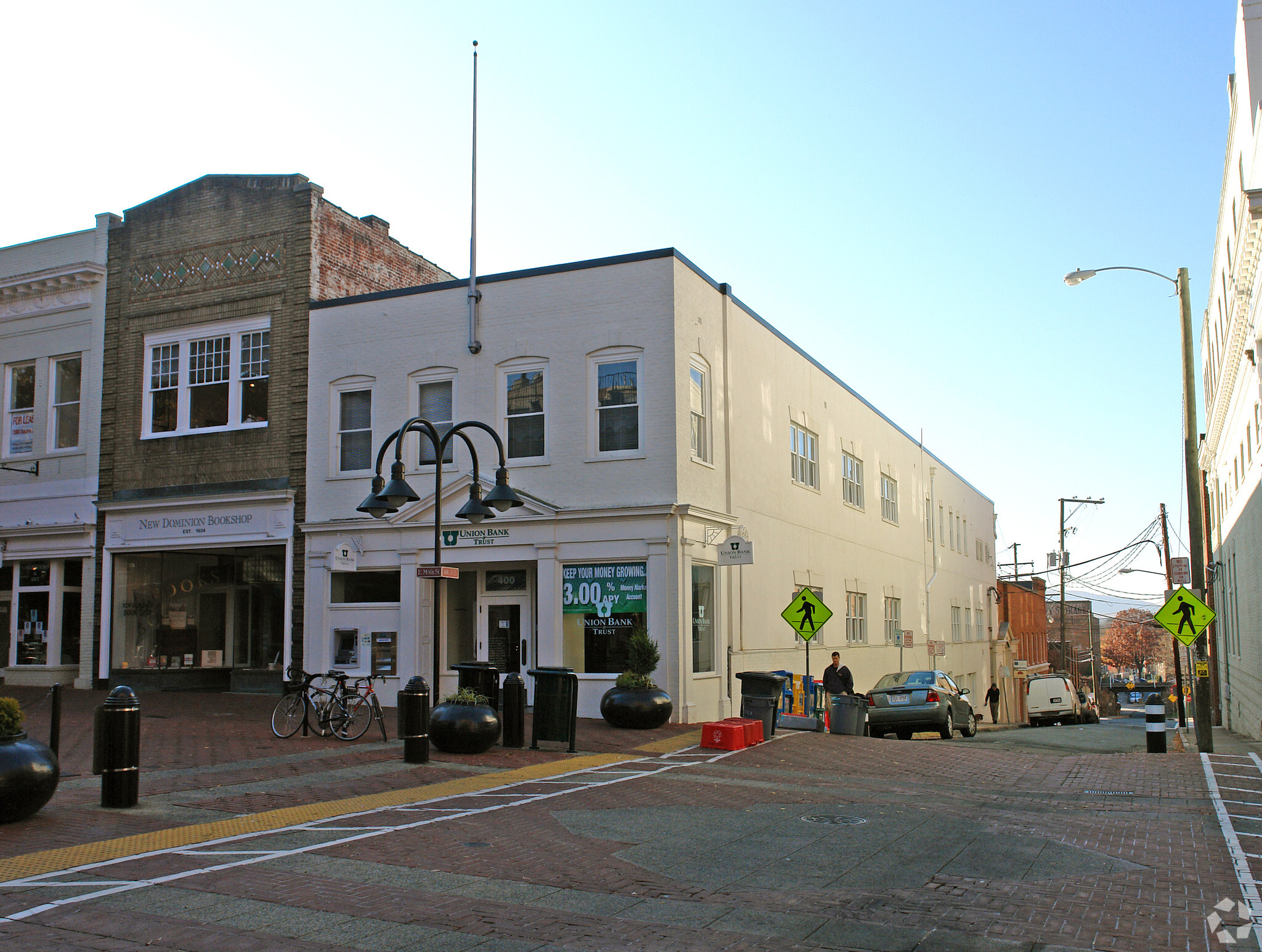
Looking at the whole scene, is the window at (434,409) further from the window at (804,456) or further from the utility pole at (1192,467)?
the utility pole at (1192,467)

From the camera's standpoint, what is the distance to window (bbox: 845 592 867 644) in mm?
31141

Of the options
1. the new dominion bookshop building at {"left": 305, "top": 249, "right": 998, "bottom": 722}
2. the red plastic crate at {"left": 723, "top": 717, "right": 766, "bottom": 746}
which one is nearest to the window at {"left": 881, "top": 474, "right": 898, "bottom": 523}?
the new dominion bookshop building at {"left": 305, "top": 249, "right": 998, "bottom": 722}

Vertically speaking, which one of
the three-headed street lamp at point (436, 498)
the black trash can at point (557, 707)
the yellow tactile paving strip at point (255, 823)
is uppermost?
the three-headed street lamp at point (436, 498)

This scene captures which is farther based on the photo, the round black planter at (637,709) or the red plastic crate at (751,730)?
the round black planter at (637,709)

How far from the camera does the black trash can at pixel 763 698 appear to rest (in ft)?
59.0

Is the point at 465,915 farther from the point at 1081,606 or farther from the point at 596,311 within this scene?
the point at 1081,606

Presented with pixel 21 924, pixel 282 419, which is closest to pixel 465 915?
pixel 21 924

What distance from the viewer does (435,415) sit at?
2220 cm

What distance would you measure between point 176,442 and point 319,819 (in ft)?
56.1

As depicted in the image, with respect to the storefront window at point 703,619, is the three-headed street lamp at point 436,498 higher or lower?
higher

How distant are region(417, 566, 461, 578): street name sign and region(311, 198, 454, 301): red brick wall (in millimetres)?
11169

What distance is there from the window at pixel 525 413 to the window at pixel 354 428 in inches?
131

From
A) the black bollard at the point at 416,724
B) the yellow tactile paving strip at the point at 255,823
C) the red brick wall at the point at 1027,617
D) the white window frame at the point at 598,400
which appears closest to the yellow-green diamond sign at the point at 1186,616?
the white window frame at the point at 598,400

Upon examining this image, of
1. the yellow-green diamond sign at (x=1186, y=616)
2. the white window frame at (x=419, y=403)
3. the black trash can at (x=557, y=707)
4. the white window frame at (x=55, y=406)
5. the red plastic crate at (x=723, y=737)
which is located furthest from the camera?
the white window frame at (x=55, y=406)
